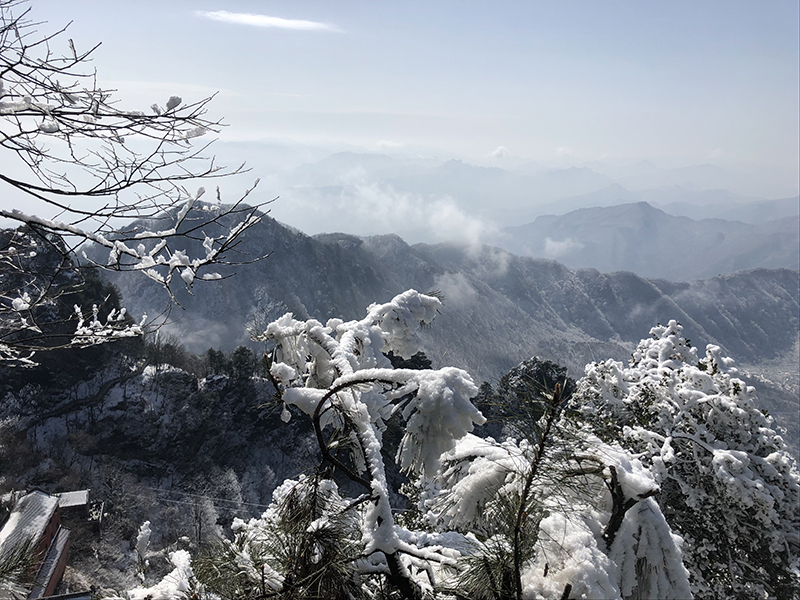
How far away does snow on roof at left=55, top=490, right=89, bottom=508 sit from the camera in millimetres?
17203

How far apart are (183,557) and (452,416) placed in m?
2.48

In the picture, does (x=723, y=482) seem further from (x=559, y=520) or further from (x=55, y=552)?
(x=55, y=552)

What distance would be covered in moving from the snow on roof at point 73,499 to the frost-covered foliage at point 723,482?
1934cm

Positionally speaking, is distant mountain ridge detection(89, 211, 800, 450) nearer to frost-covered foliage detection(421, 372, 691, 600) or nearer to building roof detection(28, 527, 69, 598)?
building roof detection(28, 527, 69, 598)

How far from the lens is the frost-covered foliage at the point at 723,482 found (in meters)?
6.89

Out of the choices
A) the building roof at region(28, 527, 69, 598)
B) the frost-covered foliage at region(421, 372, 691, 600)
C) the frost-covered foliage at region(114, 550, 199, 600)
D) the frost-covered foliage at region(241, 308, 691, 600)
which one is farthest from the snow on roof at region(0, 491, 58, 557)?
the frost-covered foliage at region(421, 372, 691, 600)

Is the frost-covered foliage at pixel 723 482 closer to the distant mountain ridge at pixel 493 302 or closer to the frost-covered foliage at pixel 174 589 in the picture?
the frost-covered foliage at pixel 174 589

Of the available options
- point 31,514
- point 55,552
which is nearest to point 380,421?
point 31,514

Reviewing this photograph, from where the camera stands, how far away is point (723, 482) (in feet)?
22.0

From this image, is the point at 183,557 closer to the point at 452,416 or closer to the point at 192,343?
the point at 452,416

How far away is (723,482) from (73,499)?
836 inches

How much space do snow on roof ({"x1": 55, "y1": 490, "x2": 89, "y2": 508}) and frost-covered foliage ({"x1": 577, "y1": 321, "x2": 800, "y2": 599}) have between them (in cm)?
1934

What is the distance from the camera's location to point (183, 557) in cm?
308

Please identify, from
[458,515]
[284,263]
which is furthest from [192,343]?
[458,515]
